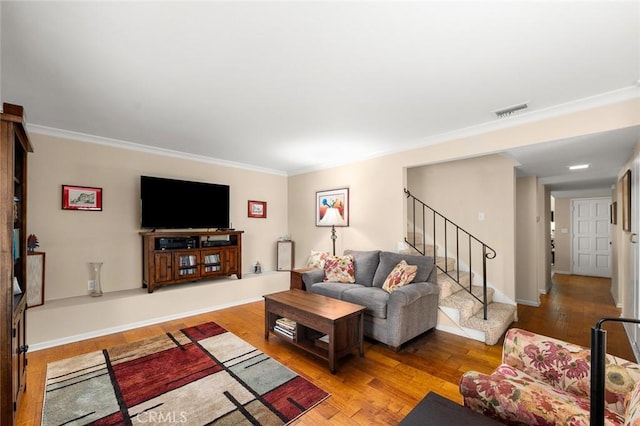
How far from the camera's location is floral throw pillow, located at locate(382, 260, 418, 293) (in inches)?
128

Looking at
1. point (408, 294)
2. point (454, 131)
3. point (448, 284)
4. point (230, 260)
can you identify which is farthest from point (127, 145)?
point (448, 284)

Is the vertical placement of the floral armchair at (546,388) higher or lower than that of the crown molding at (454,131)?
lower

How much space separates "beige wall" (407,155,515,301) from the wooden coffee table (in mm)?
2451

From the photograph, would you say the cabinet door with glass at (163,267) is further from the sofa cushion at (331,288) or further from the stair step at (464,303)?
the stair step at (464,303)

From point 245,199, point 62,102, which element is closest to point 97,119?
point 62,102

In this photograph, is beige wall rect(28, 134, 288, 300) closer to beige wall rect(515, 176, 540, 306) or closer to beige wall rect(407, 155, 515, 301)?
beige wall rect(407, 155, 515, 301)

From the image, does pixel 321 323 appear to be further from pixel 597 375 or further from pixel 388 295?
pixel 597 375

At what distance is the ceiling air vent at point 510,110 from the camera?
263 centimetres

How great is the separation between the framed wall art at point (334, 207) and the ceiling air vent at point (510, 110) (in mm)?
2368

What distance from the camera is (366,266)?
3.87 m

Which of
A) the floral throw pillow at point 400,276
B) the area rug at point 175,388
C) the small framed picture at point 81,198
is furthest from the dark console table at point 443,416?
the small framed picture at point 81,198

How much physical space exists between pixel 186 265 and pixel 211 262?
0.37m

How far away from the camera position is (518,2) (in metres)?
1.46

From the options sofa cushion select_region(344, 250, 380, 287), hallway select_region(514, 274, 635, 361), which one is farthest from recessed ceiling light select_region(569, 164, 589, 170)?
sofa cushion select_region(344, 250, 380, 287)
